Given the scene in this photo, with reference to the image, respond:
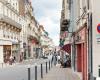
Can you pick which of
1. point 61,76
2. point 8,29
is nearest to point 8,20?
point 8,29

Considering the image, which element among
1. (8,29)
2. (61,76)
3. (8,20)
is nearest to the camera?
(61,76)

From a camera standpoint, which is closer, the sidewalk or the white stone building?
the sidewalk

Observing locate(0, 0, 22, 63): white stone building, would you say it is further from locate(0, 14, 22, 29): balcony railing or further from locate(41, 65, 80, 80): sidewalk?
locate(41, 65, 80, 80): sidewalk

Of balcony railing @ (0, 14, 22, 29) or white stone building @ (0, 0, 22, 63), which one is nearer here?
balcony railing @ (0, 14, 22, 29)

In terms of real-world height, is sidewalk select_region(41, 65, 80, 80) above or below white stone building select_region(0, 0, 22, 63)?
below

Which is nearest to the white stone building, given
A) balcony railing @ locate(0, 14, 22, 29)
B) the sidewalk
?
balcony railing @ locate(0, 14, 22, 29)

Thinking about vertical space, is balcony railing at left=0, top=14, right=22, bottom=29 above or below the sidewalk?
above

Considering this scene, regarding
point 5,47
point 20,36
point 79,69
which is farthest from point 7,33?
point 79,69

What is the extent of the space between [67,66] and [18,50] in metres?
41.7

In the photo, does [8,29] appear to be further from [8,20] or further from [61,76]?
[61,76]

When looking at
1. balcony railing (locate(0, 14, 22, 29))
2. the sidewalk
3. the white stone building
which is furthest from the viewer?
the white stone building

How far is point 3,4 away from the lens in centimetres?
6988

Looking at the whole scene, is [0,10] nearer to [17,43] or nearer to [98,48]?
[17,43]

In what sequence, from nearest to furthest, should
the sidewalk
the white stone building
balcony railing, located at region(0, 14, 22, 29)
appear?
1. the sidewalk
2. balcony railing, located at region(0, 14, 22, 29)
3. the white stone building
